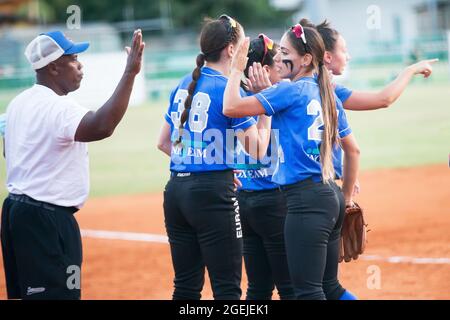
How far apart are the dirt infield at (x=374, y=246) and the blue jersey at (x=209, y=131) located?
268 centimetres

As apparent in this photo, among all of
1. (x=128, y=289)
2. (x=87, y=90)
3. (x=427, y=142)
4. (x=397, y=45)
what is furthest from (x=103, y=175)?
(x=397, y=45)

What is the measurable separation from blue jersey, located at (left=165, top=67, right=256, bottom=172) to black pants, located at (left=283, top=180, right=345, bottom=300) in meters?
0.47

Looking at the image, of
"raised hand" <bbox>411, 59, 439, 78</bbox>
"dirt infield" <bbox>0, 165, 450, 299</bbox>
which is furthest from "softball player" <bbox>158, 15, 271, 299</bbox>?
"dirt infield" <bbox>0, 165, 450, 299</bbox>

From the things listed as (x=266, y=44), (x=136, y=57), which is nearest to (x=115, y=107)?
(x=136, y=57)

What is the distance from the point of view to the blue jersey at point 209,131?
15.8 ft

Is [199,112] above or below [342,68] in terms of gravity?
below

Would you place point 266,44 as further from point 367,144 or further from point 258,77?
point 367,144

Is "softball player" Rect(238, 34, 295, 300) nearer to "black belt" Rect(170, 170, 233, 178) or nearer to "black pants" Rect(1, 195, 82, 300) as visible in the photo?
"black belt" Rect(170, 170, 233, 178)

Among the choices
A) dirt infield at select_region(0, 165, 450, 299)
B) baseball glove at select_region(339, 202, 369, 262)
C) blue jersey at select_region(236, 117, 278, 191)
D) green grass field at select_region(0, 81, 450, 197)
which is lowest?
dirt infield at select_region(0, 165, 450, 299)

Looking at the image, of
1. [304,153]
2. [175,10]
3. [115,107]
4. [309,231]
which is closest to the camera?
[115,107]

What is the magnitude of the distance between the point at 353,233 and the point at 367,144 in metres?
12.5

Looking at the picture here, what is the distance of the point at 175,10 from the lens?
49.0m

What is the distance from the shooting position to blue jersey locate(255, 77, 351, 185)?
15.2 ft

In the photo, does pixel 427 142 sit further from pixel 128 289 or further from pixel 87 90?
pixel 87 90
